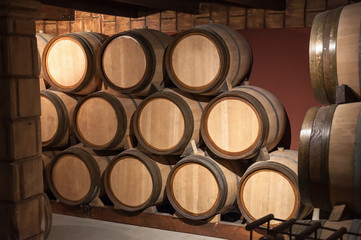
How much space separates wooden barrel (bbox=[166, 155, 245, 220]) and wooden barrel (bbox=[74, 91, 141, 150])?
835 millimetres

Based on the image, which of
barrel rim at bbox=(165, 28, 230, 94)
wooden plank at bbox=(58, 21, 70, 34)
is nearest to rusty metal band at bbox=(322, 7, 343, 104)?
barrel rim at bbox=(165, 28, 230, 94)

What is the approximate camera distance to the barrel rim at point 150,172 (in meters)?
5.30

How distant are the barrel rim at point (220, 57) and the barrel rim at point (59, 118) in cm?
160

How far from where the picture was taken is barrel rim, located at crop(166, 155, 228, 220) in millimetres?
4887

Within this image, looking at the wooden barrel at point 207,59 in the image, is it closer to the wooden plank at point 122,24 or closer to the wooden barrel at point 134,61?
the wooden barrel at point 134,61

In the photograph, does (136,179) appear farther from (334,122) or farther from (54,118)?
(334,122)

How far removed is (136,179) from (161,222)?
0.57 meters

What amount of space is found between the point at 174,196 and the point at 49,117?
1.96 m

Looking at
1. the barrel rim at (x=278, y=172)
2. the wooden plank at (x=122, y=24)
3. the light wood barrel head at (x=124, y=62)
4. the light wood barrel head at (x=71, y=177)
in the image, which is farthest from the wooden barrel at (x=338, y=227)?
the wooden plank at (x=122, y=24)

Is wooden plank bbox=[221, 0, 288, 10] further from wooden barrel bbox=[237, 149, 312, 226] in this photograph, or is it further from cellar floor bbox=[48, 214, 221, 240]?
cellar floor bbox=[48, 214, 221, 240]

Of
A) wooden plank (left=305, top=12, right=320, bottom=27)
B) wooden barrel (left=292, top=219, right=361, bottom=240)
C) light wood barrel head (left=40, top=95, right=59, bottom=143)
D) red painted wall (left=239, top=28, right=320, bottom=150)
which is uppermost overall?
wooden plank (left=305, top=12, right=320, bottom=27)

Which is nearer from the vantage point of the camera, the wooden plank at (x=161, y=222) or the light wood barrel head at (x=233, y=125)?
the light wood barrel head at (x=233, y=125)

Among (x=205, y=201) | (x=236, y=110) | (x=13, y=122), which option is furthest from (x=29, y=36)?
(x=205, y=201)

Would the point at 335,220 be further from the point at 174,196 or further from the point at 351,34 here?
the point at 174,196
